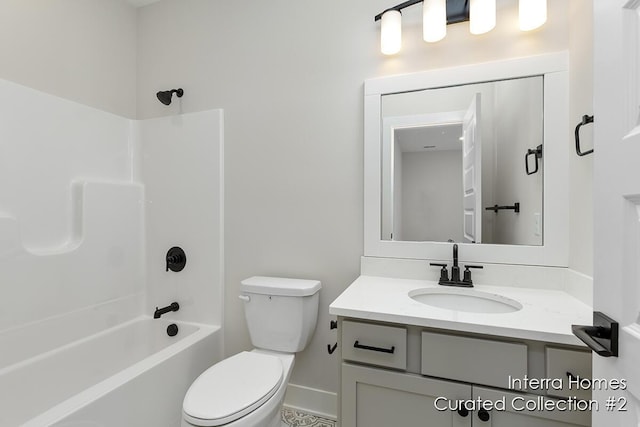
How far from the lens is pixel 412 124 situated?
5.17 ft

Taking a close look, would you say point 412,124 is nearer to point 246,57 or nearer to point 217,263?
point 246,57

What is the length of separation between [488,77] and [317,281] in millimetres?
1335

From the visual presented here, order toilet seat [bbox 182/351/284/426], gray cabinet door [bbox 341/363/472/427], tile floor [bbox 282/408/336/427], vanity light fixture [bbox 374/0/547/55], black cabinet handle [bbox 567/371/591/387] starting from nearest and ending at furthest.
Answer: black cabinet handle [bbox 567/371/591/387] < gray cabinet door [bbox 341/363/472/427] < toilet seat [bbox 182/351/284/426] < vanity light fixture [bbox 374/0/547/55] < tile floor [bbox 282/408/336/427]

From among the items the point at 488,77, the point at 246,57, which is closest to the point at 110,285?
the point at 246,57

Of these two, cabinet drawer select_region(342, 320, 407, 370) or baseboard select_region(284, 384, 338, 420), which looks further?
baseboard select_region(284, 384, 338, 420)

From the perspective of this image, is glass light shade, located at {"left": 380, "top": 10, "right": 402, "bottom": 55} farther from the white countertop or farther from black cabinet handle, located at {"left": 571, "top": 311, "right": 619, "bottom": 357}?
black cabinet handle, located at {"left": 571, "top": 311, "right": 619, "bottom": 357}

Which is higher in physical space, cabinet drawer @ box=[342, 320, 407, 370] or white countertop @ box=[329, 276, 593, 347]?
white countertop @ box=[329, 276, 593, 347]

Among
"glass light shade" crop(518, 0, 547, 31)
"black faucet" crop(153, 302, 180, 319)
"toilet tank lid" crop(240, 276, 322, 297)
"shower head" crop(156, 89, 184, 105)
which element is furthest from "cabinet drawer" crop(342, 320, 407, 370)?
"shower head" crop(156, 89, 184, 105)

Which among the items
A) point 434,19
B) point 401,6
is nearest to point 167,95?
point 401,6

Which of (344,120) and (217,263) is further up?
(344,120)

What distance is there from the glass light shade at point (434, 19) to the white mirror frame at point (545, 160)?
157 mm

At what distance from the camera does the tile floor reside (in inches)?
65.7

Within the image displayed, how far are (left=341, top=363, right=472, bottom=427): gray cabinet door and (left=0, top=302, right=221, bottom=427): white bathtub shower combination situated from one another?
923 mm

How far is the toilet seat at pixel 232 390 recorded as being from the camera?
112cm
